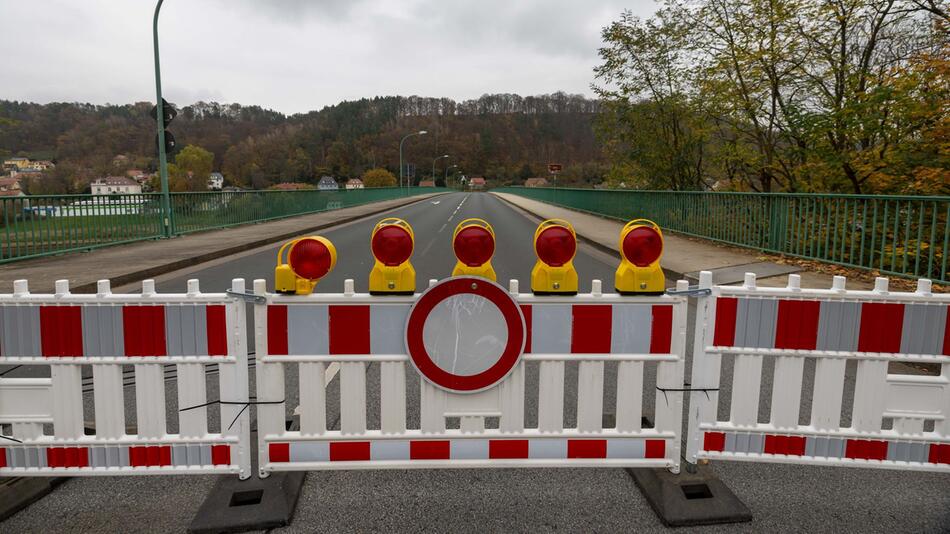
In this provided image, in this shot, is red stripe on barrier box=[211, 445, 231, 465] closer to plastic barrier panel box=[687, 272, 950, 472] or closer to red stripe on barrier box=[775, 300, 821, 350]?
plastic barrier panel box=[687, 272, 950, 472]

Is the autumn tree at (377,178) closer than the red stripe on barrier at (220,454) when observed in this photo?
No

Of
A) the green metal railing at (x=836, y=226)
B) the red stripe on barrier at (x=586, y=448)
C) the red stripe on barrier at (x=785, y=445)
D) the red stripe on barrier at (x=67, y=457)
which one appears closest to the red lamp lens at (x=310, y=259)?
the red stripe on barrier at (x=67, y=457)

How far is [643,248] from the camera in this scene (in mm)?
2814

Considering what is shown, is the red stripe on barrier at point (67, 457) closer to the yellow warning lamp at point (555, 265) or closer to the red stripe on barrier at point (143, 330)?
the red stripe on barrier at point (143, 330)

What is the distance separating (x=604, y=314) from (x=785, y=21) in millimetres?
14432

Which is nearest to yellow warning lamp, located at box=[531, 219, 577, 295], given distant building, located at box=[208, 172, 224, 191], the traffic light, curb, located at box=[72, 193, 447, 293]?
curb, located at box=[72, 193, 447, 293]

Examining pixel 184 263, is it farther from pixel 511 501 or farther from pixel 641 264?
pixel 641 264

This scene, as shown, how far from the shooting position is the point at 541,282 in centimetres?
274

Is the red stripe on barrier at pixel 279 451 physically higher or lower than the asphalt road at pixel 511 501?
higher

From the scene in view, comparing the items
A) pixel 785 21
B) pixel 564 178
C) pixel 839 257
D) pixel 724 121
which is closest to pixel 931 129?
pixel 839 257

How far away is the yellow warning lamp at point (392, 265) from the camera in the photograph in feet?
8.95

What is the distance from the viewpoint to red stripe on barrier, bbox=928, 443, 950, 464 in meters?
2.80

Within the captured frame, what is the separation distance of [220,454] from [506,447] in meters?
1.42

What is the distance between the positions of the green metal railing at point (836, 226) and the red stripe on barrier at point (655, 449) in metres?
6.64
